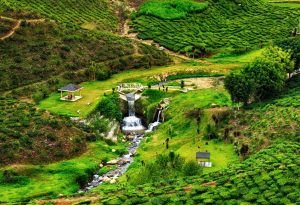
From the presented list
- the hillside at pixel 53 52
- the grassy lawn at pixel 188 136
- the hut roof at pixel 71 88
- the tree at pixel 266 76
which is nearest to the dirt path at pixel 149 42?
the hillside at pixel 53 52

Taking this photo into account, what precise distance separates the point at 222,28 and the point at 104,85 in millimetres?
44171

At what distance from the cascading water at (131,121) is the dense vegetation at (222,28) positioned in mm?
28967

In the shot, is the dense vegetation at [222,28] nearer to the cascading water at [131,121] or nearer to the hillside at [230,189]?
the cascading water at [131,121]

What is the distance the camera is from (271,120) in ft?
283

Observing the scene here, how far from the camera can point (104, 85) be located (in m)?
113

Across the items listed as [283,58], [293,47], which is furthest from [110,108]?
[293,47]

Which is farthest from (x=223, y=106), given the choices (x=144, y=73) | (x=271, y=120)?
(x=144, y=73)

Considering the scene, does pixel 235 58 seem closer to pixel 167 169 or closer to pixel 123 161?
pixel 123 161

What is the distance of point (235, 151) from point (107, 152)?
1962cm

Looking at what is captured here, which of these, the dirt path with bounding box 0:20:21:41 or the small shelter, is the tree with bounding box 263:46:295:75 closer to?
the small shelter

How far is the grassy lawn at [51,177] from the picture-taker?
7550cm

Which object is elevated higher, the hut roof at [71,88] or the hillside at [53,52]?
the hillside at [53,52]

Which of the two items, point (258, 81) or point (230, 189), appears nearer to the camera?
point (230, 189)

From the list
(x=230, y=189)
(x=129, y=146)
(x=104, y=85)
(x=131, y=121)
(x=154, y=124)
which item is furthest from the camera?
(x=104, y=85)
